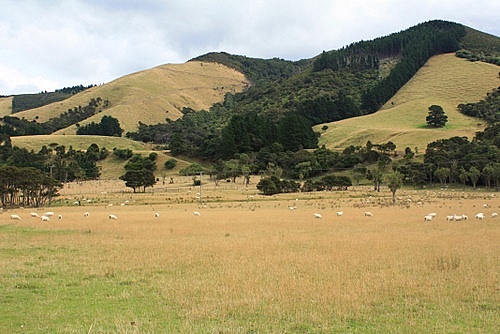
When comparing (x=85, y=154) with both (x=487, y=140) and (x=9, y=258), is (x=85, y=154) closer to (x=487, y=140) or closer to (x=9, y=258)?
(x=487, y=140)

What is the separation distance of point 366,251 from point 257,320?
9.70 m

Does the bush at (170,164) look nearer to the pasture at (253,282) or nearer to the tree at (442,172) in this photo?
the tree at (442,172)

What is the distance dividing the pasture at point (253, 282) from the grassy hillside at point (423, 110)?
9742 cm

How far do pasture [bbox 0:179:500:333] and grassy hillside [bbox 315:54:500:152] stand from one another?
9742 centimetres

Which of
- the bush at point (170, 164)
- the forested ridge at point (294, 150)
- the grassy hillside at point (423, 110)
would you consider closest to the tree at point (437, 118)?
the grassy hillside at point (423, 110)

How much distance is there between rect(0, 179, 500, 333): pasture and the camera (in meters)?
9.39

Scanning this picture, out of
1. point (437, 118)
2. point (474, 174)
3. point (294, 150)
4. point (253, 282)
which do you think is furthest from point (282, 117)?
point (253, 282)

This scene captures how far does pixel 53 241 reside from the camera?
2211 cm

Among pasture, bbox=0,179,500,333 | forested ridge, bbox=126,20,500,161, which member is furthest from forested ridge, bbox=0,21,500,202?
pasture, bbox=0,179,500,333

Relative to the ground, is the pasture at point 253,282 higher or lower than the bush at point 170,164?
lower

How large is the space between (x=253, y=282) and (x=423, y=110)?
15245 cm

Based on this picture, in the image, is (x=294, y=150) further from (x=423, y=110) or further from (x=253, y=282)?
(x=253, y=282)

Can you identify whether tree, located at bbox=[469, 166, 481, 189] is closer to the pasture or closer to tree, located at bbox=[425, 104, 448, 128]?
the pasture

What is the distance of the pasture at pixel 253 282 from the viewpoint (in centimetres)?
939
